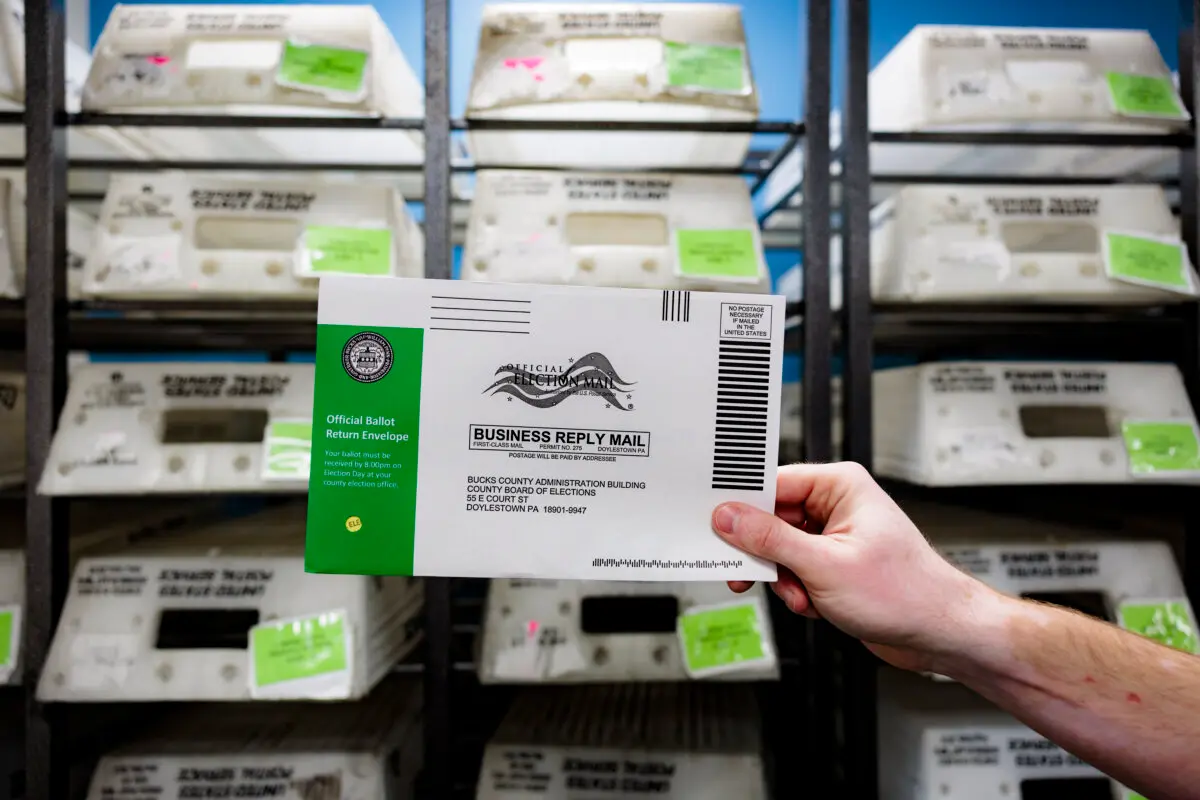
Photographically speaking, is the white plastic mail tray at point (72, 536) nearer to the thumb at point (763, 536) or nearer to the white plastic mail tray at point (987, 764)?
the thumb at point (763, 536)

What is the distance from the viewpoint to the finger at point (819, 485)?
2.27 feet

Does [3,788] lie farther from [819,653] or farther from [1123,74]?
[1123,74]

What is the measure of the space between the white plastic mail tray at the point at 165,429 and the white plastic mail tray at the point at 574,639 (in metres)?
0.41

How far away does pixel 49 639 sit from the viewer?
1115 mm

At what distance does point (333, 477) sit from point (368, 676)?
0.65 metres

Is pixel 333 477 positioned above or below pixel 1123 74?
below

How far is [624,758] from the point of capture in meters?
1.15

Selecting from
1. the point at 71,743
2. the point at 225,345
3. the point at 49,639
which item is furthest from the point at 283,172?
the point at 71,743

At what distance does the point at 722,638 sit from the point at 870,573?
551 millimetres

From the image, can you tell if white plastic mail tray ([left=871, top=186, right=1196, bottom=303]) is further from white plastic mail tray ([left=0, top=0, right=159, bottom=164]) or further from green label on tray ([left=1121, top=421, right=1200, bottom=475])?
white plastic mail tray ([left=0, top=0, right=159, bottom=164])

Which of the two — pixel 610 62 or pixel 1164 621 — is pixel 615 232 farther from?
pixel 1164 621

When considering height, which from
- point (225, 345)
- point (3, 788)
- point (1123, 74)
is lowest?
point (3, 788)

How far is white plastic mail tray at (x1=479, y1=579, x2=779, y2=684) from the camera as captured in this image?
3.70ft

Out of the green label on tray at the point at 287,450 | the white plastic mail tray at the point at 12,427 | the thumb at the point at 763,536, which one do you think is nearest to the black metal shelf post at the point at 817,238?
the thumb at the point at 763,536
